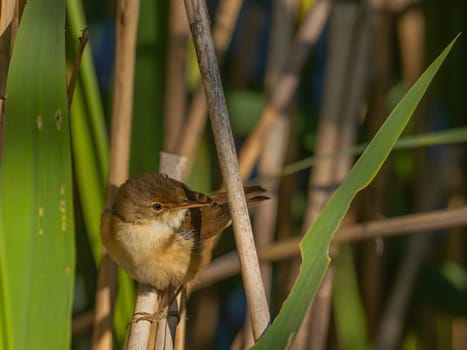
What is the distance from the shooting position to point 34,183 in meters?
1.27

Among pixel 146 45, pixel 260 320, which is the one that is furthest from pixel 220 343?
pixel 260 320

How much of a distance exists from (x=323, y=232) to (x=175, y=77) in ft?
3.53

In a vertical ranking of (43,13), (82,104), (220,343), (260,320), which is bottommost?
(220,343)

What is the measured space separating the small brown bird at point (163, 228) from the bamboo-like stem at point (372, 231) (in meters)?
0.19

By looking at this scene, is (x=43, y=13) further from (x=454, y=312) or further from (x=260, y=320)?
(x=454, y=312)

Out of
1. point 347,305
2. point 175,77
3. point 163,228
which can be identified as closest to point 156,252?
point 163,228

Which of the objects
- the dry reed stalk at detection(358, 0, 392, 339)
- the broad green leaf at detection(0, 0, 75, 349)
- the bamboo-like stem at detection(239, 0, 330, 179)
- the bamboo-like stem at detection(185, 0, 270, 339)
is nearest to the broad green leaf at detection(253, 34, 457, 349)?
the bamboo-like stem at detection(185, 0, 270, 339)

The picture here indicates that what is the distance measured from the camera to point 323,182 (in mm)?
2279

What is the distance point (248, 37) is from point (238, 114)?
0.27m

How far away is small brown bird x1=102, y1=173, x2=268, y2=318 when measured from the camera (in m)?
1.80

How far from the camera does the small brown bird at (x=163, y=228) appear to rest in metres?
1.80

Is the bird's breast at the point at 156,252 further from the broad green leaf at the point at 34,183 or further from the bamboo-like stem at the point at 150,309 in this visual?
the broad green leaf at the point at 34,183

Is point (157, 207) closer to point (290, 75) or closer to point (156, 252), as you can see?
point (156, 252)

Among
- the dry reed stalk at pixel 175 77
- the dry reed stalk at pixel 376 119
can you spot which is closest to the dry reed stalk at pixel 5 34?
the dry reed stalk at pixel 175 77
